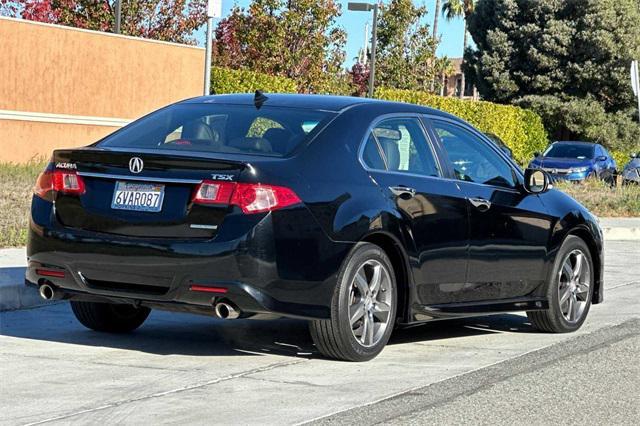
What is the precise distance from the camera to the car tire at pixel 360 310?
25.4 ft

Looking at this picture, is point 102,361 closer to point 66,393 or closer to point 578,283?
point 66,393

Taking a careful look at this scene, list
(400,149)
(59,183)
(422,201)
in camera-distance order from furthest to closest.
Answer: (400,149)
(422,201)
(59,183)

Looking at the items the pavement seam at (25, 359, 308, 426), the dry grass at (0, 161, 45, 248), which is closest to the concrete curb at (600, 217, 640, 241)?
the dry grass at (0, 161, 45, 248)

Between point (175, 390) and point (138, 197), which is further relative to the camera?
point (138, 197)

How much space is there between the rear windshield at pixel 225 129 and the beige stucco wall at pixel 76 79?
52.5 ft

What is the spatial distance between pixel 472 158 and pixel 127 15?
3437 centimetres

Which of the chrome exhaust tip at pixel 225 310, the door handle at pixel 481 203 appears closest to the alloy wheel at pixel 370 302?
the chrome exhaust tip at pixel 225 310

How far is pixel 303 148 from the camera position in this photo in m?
7.87

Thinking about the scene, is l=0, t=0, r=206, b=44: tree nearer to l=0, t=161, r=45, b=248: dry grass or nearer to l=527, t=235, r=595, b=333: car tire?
l=0, t=161, r=45, b=248: dry grass

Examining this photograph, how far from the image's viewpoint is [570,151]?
37875 millimetres

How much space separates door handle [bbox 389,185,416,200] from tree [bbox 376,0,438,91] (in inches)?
1658

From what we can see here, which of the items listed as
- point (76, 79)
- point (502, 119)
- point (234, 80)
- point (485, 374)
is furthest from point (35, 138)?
point (502, 119)

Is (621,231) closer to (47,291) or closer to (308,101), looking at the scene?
(308,101)

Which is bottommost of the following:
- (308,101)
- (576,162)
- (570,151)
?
(576,162)
